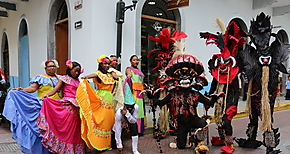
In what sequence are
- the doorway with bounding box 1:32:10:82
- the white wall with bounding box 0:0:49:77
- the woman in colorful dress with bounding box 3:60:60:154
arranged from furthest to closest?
1. the doorway with bounding box 1:32:10:82
2. the white wall with bounding box 0:0:49:77
3. the woman in colorful dress with bounding box 3:60:60:154

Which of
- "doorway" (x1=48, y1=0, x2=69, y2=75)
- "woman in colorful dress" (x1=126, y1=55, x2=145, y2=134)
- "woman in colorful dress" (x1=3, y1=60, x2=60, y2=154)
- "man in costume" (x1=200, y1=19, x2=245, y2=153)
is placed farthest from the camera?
"doorway" (x1=48, y1=0, x2=69, y2=75)

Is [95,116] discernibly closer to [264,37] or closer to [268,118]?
[268,118]

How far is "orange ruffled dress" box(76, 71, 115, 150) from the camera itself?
3.86 m

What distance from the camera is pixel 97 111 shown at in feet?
13.6

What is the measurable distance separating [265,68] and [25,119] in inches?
159

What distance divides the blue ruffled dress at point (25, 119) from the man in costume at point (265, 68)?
366cm

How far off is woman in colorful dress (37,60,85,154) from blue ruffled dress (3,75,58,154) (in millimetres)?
124

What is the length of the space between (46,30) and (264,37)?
25.9 ft

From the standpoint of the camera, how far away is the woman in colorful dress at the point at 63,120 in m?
3.70

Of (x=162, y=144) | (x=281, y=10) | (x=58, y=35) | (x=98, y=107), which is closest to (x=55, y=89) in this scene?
(x=98, y=107)

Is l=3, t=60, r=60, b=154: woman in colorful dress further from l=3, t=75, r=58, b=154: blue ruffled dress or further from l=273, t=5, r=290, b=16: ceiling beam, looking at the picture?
l=273, t=5, r=290, b=16: ceiling beam

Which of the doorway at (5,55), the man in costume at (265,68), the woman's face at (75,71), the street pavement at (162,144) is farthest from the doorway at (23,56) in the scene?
the man in costume at (265,68)

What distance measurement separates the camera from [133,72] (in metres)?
5.11

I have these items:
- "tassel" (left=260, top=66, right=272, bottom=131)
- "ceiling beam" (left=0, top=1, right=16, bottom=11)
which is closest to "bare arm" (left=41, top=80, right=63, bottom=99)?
"tassel" (left=260, top=66, right=272, bottom=131)
